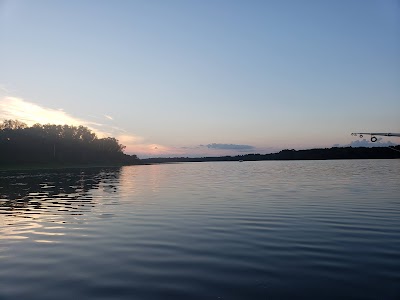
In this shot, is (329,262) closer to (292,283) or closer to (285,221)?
(292,283)

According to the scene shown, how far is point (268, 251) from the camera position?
1489 cm

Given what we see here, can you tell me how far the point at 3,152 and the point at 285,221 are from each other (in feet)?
536

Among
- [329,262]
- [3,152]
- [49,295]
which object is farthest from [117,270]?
[3,152]

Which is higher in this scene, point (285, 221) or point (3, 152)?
point (3, 152)

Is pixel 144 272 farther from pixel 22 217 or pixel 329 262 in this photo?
pixel 22 217

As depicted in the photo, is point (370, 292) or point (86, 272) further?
point (86, 272)

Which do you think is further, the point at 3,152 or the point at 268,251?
the point at 3,152

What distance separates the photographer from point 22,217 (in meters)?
25.2

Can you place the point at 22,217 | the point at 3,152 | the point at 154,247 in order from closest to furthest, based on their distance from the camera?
the point at 154,247
the point at 22,217
the point at 3,152

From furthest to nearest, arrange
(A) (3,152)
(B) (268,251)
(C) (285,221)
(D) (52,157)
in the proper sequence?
1. (D) (52,157)
2. (A) (3,152)
3. (C) (285,221)
4. (B) (268,251)

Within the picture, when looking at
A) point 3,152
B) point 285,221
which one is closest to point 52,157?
point 3,152

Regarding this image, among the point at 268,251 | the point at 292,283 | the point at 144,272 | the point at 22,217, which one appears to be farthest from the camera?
the point at 22,217

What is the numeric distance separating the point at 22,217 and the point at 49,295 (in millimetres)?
17521

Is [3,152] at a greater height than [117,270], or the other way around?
[3,152]
